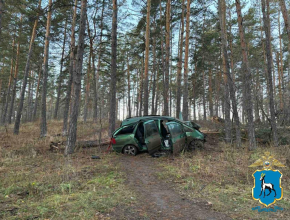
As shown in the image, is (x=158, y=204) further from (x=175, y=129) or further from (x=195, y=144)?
(x=195, y=144)

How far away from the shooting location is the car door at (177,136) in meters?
8.19

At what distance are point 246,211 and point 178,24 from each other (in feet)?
61.7

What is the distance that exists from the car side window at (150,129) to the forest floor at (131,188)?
119 centimetres

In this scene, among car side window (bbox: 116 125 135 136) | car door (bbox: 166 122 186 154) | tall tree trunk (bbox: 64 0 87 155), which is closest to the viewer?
car door (bbox: 166 122 186 154)

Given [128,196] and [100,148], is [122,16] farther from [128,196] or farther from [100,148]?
[128,196]

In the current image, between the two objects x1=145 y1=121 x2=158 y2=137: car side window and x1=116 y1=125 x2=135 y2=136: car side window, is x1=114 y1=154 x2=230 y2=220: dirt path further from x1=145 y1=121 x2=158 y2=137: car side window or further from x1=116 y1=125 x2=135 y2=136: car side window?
x1=116 y1=125 x2=135 y2=136: car side window

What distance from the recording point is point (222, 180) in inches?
213

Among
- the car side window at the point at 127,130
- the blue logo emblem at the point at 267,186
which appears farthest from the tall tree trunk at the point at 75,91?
the blue logo emblem at the point at 267,186

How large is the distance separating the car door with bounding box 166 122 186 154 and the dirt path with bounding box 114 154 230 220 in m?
2.30

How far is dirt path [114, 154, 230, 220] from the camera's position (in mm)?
3531

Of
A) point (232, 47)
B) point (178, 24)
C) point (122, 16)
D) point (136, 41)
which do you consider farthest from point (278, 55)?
point (122, 16)

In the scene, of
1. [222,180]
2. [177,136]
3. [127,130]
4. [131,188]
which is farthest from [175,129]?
[131,188]

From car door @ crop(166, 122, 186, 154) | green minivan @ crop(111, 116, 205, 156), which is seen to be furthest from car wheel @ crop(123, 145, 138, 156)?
car door @ crop(166, 122, 186, 154)

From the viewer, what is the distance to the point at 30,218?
10.7ft
